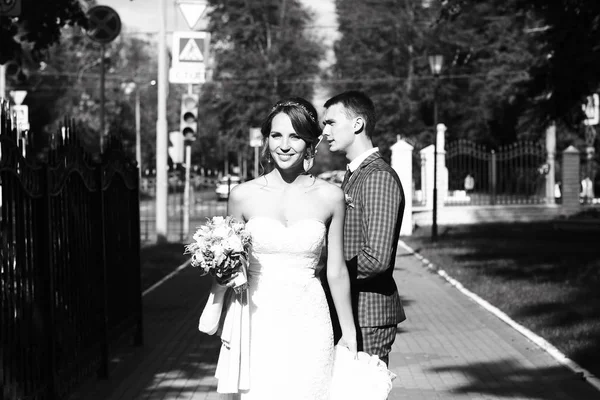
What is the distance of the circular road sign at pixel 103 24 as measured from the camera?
62.5 feet

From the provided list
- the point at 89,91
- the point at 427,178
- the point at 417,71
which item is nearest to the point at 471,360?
the point at 427,178

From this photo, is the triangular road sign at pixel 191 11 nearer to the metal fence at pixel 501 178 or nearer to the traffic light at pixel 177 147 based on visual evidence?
the traffic light at pixel 177 147

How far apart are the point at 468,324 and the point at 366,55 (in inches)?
2155

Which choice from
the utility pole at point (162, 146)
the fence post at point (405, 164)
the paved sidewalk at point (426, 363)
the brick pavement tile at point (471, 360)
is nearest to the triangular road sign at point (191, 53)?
the utility pole at point (162, 146)

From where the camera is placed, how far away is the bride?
478 cm

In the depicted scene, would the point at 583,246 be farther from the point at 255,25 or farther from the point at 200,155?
the point at 200,155

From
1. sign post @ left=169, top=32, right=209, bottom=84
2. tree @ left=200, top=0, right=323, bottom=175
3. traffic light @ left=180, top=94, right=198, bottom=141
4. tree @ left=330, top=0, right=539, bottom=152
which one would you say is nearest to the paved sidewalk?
sign post @ left=169, top=32, right=209, bottom=84

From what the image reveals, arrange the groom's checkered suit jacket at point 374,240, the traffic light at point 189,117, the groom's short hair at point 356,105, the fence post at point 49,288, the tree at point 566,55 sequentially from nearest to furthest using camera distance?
the groom's checkered suit jacket at point 374,240
the groom's short hair at point 356,105
the fence post at point 49,288
the tree at point 566,55
the traffic light at point 189,117

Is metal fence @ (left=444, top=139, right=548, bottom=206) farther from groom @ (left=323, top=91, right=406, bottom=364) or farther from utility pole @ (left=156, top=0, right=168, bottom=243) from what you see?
groom @ (left=323, top=91, right=406, bottom=364)

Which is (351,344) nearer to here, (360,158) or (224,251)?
(224,251)

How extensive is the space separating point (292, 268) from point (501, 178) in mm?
33916

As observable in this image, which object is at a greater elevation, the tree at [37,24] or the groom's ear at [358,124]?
the tree at [37,24]

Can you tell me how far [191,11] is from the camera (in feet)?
78.6

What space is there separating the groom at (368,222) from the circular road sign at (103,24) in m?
14.4
